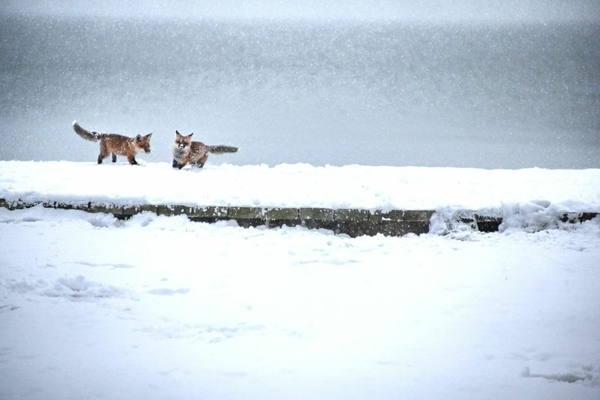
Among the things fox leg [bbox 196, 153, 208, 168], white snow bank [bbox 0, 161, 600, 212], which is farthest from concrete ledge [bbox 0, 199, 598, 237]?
fox leg [bbox 196, 153, 208, 168]

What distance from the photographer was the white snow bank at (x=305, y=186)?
6.47m

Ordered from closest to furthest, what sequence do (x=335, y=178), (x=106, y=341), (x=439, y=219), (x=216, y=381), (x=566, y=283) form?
(x=216, y=381), (x=106, y=341), (x=566, y=283), (x=439, y=219), (x=335, y=178)

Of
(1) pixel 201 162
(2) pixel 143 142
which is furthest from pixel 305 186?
(2) pixel 143 142

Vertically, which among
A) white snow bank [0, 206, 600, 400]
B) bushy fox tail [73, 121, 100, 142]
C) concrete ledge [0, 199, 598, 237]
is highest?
bushy fox tail [73, 121, 100, 142]

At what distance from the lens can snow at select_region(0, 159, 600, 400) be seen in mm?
3023

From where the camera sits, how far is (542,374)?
307 centimetres

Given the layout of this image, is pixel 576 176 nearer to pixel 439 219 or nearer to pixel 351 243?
pixel 439 219

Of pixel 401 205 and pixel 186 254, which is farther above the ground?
pixel 401 205

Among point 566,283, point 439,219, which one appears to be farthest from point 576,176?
point 566,283

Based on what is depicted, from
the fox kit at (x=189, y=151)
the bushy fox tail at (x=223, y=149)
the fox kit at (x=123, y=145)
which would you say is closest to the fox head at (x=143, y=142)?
the fox kit at (x=123, y=145)

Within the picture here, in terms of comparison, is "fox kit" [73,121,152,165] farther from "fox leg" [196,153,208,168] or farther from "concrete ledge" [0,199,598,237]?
"concrete ledge" [0,199,598,237]

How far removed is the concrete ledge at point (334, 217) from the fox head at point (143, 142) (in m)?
3.74

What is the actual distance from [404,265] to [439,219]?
1376 mm

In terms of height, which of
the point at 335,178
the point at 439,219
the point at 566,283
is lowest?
the point at 566,283
